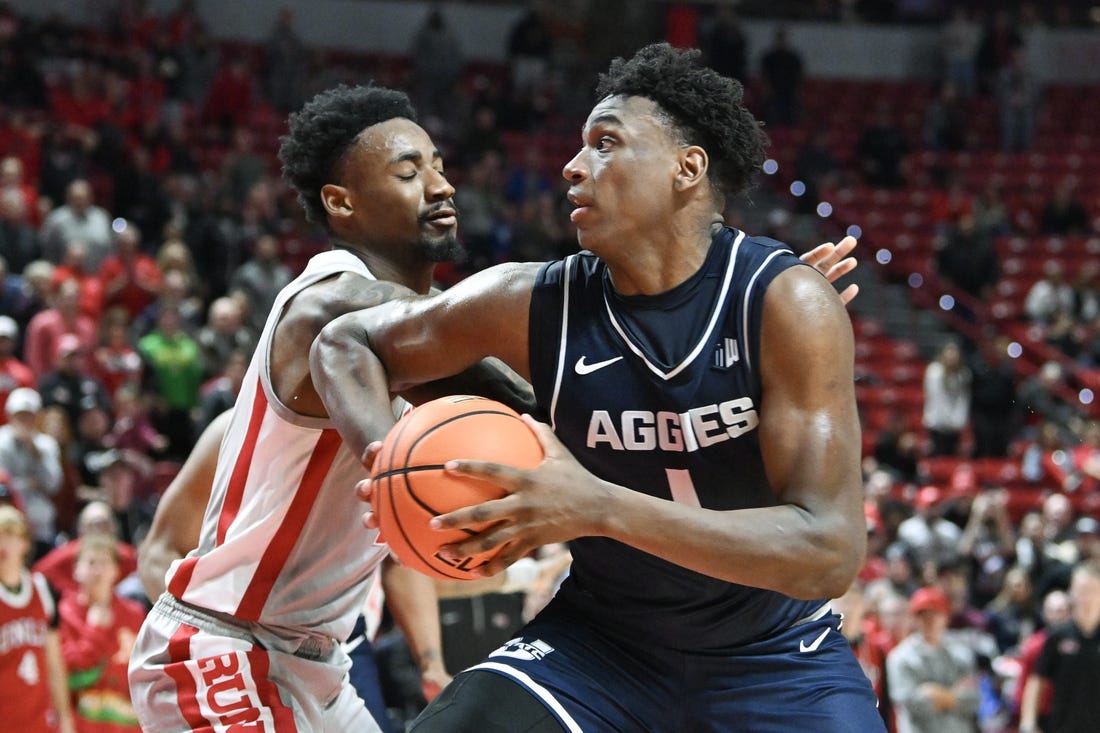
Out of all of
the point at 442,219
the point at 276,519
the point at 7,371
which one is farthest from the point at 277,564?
the point at 7,371

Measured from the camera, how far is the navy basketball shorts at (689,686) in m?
3.44

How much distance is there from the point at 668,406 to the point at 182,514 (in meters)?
2.01

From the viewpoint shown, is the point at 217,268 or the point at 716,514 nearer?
the point at 716,514

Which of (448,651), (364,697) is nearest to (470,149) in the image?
(448,651)

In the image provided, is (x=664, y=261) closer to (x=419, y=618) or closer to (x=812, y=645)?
(x=812, y=645)

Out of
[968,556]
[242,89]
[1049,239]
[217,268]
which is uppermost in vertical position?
[242,89]

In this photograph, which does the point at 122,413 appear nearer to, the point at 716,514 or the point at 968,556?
the point at 968,556

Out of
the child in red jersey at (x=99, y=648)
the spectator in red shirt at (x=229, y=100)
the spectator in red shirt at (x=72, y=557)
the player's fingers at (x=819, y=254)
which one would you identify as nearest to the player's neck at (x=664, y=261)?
the player's fingers at (x=819, y=254)

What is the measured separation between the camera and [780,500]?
10.6 ft

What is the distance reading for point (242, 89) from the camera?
1644cm

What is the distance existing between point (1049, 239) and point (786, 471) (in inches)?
661

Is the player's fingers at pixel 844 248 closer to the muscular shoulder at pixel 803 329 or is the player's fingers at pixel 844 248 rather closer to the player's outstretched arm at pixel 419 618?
the muscular shoulder at pixel 803 329

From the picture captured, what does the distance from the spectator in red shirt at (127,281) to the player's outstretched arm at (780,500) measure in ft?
30.3

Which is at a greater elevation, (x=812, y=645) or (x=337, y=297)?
(x=337, y=297)
